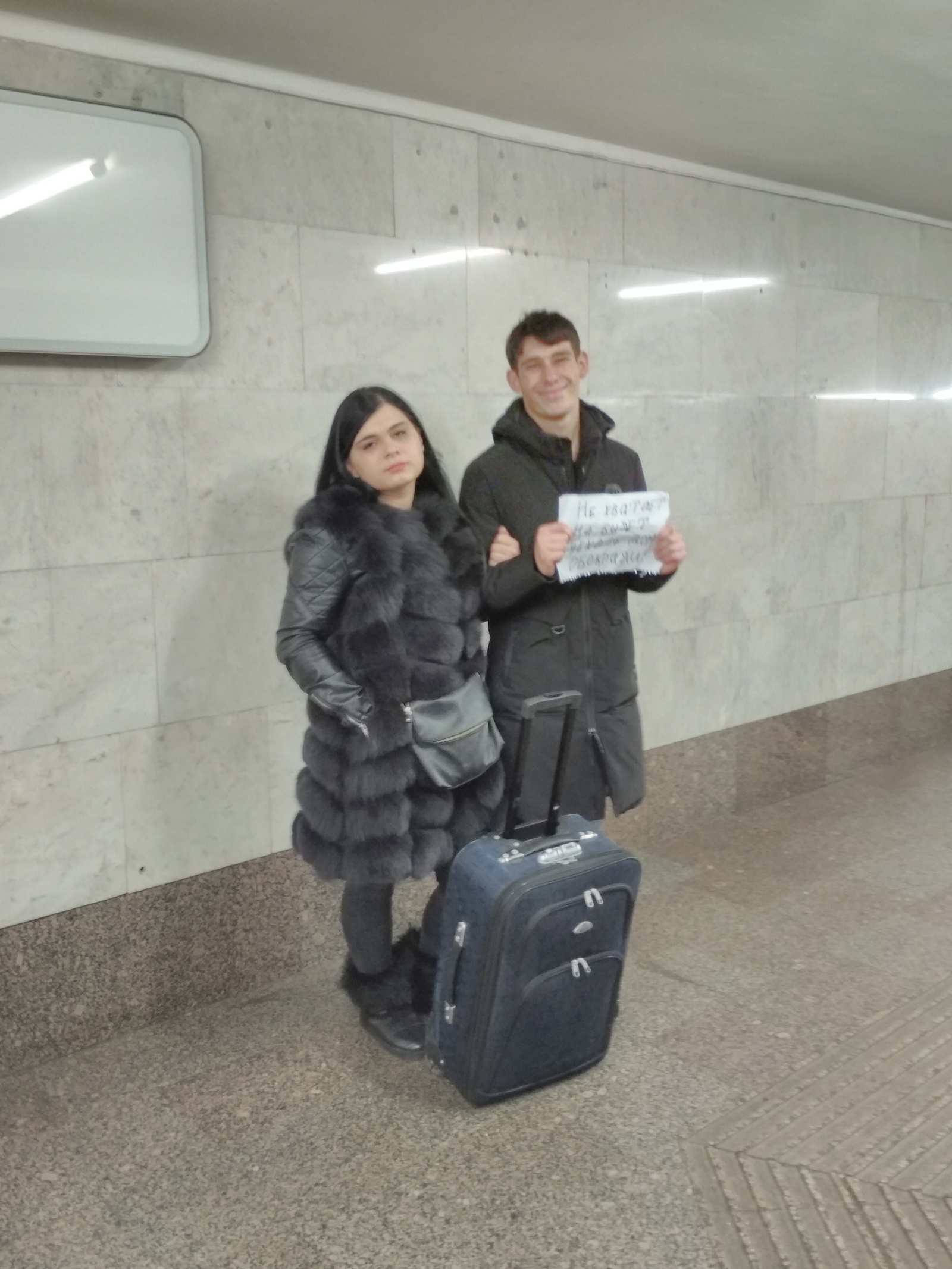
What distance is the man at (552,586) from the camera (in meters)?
3.32

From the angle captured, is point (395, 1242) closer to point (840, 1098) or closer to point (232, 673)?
point (840, 1098)

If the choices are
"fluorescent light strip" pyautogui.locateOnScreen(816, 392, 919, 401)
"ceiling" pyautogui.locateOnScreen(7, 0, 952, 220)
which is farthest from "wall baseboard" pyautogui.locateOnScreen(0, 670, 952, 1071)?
"ceiling" pyautogui.locateOnScreen(7, 0, 952, 220)

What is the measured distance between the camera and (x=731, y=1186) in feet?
9.25

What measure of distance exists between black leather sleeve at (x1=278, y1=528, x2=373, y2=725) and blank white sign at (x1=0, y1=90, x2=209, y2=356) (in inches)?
32.7

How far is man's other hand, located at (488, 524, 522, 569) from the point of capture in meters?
3.30

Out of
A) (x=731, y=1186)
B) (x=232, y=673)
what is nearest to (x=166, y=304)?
(x=232, y=673)

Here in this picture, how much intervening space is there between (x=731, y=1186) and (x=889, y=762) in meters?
4.18

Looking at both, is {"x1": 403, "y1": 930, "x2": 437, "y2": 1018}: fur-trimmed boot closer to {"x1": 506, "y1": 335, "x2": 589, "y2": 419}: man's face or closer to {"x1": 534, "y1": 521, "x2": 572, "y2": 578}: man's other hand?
{"x1": 534, "y1": 521, "x2": 572, "y2": 578}: man's other hand

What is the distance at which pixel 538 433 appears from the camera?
3.35m

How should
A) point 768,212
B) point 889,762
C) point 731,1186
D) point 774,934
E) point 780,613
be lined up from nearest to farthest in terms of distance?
1. point 731,1186
2. point 774,934
3. point 768,212
4. point 780,613
5. point 889,762

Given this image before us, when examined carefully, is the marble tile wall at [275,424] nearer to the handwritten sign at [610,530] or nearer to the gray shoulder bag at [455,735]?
the gray shoulder bag at [455,735]

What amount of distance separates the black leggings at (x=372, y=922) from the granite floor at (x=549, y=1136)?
0.31 meters

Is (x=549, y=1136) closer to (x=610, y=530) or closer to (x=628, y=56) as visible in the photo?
(x=610, y=530)

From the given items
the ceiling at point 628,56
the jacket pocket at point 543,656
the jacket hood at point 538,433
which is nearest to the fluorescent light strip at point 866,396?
the ceiling at point 628,56
